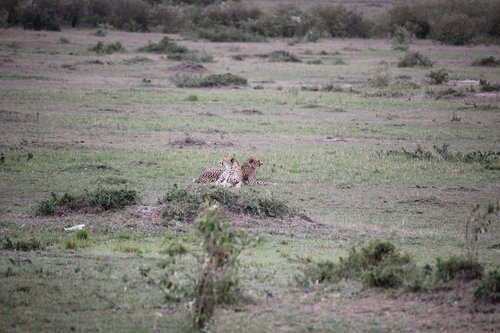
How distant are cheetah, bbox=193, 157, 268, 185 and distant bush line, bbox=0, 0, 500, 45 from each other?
1224 inches

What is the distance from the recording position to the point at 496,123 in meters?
20.7

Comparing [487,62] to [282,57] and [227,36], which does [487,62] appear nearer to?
[282,57]

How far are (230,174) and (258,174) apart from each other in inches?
64.5

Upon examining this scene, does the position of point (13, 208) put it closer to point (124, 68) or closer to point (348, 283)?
point (348, 283)

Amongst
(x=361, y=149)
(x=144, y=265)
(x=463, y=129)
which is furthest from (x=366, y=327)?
(x=463, y=129)

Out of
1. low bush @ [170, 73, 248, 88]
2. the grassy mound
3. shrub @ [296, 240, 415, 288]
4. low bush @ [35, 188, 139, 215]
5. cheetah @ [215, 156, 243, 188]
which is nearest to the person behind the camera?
shrub @ [296, 240, 415, 288]

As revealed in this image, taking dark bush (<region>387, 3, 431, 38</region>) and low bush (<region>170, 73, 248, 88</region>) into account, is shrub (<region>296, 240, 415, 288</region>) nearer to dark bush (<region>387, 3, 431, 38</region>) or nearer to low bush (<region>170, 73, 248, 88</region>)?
low bush (<region>170, 73, 248, 88</region>)

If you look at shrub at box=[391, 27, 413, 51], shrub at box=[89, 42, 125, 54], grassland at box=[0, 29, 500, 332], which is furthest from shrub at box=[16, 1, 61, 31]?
shrub at box=[391, 27, 413, 51]

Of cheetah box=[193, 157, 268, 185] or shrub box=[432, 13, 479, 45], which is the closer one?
cheetah box=[193, 157, 268, 185]

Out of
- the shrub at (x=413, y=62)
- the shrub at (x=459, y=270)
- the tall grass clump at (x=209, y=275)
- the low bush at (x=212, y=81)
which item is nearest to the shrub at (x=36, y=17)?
the low bush at (x=212, y=81)

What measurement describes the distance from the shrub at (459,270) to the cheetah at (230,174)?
6064 millimetres

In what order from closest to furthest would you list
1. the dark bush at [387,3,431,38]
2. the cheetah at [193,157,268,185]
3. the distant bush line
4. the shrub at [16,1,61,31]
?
the cheetah at [193,157,268,185] < the shrub at [16,1,61,31] < the distant bush line < the dark bush at [387,3,431,38]

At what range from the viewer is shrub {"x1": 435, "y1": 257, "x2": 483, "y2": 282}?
7.29 metres

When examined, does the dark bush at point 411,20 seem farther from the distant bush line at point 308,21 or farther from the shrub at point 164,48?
the shrub at point 164,48
